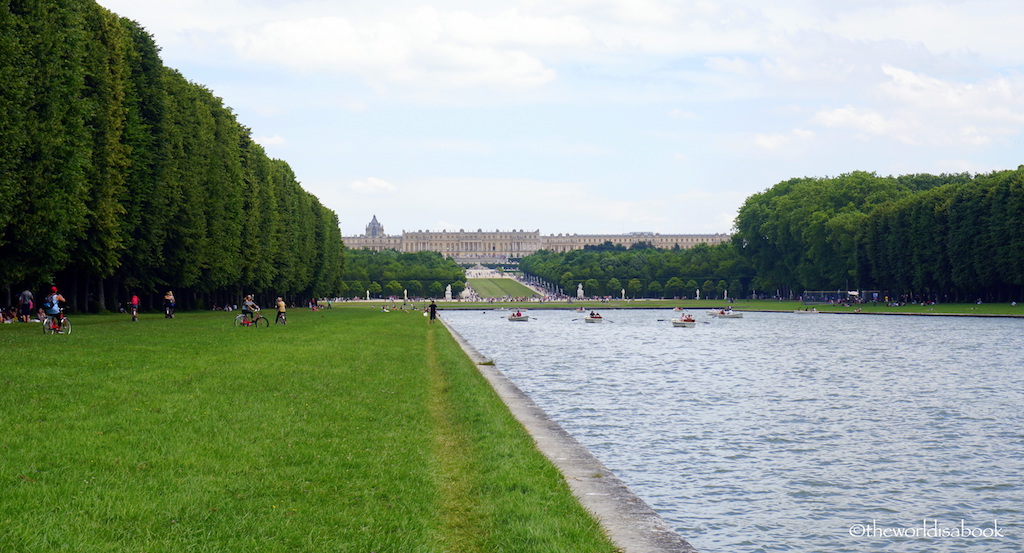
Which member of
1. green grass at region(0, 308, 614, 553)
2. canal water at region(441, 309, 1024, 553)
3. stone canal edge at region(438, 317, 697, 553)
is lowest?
canal water at region(441, 309, 1024, 553)

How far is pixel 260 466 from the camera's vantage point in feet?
32.7

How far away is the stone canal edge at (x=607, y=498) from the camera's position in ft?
27.7

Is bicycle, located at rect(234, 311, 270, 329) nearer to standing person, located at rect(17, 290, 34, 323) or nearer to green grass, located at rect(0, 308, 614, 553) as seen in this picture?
standing person, located at rect(17, 290, 34, 323)

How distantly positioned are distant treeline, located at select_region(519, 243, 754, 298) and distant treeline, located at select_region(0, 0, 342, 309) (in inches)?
3297

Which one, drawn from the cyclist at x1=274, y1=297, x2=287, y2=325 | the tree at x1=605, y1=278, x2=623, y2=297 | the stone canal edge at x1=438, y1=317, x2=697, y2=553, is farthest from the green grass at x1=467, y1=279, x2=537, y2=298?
the stone canal edge at x1=438, y1=317, x2=697, y2=553

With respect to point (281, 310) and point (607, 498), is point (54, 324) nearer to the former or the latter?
point (281, 310)

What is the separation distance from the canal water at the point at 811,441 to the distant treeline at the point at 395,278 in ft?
424

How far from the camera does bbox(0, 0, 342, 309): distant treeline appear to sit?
31.6 metres

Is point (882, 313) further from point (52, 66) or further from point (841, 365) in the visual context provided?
point (52, 66)

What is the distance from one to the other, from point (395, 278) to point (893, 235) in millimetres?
93928

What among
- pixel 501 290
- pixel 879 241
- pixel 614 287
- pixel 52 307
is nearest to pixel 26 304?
pixel 52 307

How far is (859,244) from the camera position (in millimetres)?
96562

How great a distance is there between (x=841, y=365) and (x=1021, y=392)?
8782 millimetres

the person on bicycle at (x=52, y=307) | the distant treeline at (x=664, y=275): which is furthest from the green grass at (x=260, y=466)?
the distant treeline at (x=664, y=275)
